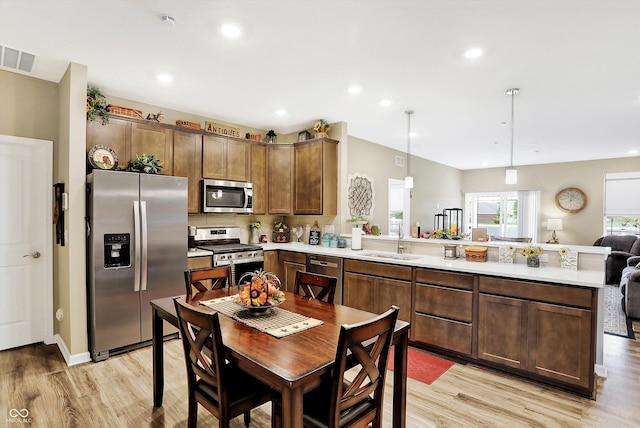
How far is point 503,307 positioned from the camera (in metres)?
2.87

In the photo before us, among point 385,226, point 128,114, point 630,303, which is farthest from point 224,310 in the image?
point 630,303

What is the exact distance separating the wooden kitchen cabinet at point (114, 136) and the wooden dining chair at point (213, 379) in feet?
8.65

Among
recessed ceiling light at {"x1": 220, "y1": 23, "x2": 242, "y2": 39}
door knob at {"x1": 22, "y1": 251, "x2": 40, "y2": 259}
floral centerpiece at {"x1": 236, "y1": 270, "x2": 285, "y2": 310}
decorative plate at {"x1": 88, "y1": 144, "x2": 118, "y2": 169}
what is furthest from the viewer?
door knob at {"x1": 22, "y1": 251, "x2": 40, "y2": 259}

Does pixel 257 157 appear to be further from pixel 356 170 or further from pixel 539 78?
pixel 539 78

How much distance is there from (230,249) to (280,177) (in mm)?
1420

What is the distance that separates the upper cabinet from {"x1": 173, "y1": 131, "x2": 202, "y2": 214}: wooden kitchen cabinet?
0.26 ft

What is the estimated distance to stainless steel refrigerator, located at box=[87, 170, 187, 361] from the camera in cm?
311

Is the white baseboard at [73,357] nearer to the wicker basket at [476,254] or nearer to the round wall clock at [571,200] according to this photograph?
the wicker basket at [476,254]

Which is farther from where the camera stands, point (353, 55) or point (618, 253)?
point (618, 253)

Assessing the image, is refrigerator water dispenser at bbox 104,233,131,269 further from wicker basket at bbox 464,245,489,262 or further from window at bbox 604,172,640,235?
window at bbox 604,172,640,235

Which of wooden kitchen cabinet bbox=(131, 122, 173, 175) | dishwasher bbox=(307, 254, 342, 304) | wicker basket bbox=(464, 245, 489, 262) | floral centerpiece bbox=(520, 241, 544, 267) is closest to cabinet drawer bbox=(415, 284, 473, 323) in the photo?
wicker basket bbox=(464, 245, 489, 262)

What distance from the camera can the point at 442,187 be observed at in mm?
8992

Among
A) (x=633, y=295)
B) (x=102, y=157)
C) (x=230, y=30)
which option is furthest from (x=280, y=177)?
(x=633, y=295)

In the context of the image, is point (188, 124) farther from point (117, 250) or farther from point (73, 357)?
point (73, 357)
